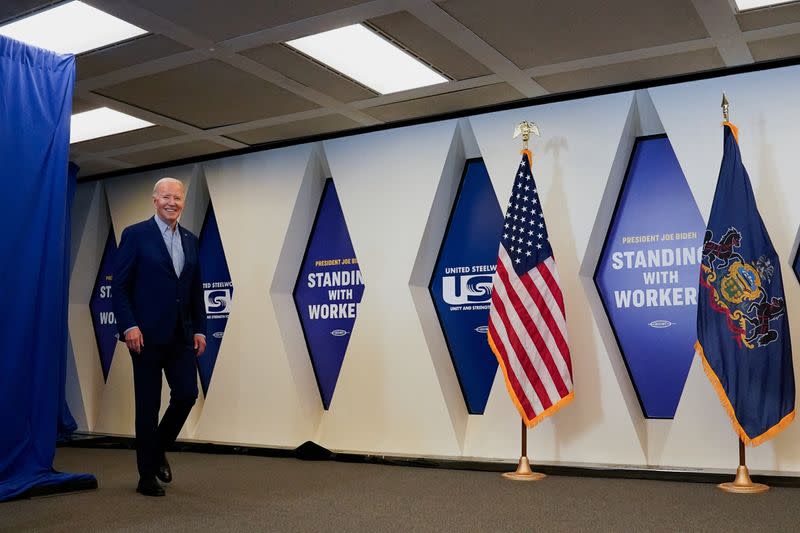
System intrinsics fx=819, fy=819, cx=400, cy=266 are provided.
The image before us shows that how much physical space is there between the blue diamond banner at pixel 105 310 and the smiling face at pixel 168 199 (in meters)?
4.37

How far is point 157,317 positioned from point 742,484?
3.46m

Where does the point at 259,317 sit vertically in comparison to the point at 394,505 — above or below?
above

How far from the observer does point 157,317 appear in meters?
4.37

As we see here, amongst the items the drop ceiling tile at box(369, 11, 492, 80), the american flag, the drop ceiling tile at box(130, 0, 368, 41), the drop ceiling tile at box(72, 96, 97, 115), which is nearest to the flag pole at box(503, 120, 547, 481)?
the american flag

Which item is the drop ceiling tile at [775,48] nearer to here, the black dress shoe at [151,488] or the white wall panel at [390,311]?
the white wall panel at [390,311]

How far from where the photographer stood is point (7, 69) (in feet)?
14.1

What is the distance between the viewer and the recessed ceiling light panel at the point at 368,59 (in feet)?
16.7

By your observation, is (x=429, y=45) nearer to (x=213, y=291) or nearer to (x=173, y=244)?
(x=173, y=244)

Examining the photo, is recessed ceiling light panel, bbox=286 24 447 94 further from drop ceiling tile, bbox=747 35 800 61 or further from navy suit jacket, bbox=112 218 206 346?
drop ceiling tile, bbox=747 35 800 61

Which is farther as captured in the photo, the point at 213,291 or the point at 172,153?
the point at 213,291

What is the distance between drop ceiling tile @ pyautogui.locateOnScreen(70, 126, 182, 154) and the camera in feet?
22.7

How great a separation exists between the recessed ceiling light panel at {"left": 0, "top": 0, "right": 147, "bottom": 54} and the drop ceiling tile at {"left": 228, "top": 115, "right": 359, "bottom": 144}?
1.94 meters

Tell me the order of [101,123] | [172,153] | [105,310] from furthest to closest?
[105,310], [172,153], [101,123]

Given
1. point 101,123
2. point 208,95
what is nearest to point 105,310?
point 101,123
